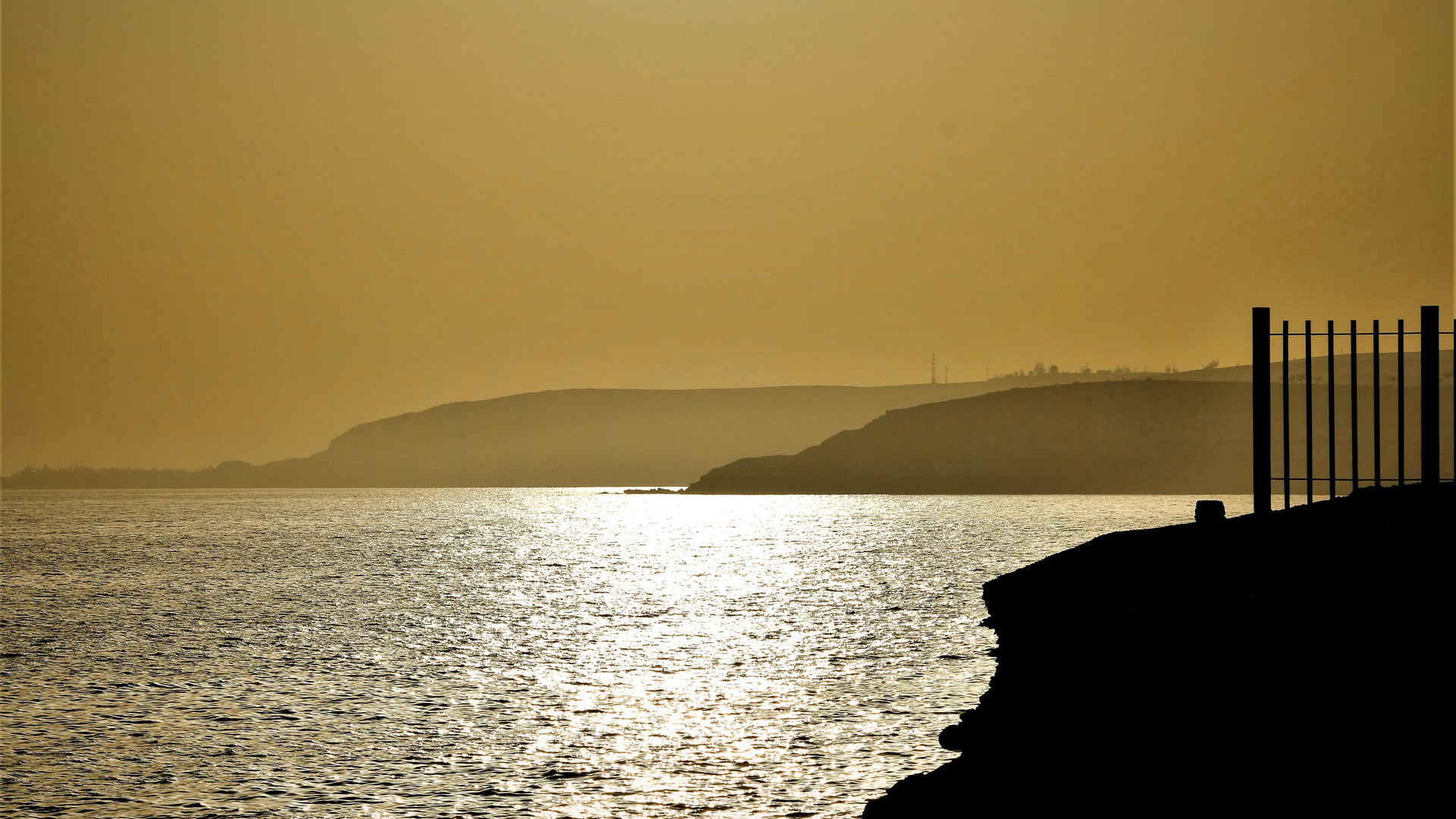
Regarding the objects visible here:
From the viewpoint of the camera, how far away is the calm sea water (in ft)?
80.0

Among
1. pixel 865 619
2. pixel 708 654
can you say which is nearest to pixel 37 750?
pixel 708 654

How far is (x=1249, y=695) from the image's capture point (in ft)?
65.4

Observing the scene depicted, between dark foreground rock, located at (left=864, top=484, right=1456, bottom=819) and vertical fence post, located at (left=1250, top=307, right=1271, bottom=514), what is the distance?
1.51 metres

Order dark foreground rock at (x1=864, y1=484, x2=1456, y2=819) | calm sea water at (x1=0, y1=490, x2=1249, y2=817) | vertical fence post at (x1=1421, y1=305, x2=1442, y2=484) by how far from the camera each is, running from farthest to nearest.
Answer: vertical fence post at (x1=1421, y1=305, x2=1442, y2=484) → calm sea water at (x1=0, y1=490, x2=1249, y2=817) → dark foreground rock at (x1=864, y1=484, x2=1456, y2=819)

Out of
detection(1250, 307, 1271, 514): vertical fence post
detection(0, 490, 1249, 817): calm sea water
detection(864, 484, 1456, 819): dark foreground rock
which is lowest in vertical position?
detection(0, 490, 1249, 817): calm sea water

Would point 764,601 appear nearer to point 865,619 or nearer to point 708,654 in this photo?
point 865,619

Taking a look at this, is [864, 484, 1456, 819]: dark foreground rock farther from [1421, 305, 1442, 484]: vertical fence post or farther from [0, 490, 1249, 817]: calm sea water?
[0, 490, 1249, 817]: calm sea water

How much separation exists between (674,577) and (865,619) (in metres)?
37.0

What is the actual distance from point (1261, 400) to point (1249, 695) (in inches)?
Result: 645

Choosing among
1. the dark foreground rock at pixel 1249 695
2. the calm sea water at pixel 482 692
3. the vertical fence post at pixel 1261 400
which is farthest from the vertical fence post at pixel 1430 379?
the calm sea water at pixel 482 692

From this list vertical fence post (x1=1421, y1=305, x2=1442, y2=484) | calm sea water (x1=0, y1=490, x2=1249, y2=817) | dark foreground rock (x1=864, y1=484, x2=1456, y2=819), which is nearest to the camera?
dark foreground rock (x1=864, y1=484, x2=1456, y2=819)

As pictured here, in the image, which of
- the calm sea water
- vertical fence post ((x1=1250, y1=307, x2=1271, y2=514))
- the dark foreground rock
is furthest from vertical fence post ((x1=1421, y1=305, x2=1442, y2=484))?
the calm sea water

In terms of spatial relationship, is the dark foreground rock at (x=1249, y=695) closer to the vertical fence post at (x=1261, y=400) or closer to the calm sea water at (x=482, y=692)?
the vertical fence post at (x=1261, y=400)

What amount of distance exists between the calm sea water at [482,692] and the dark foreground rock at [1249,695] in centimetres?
343
